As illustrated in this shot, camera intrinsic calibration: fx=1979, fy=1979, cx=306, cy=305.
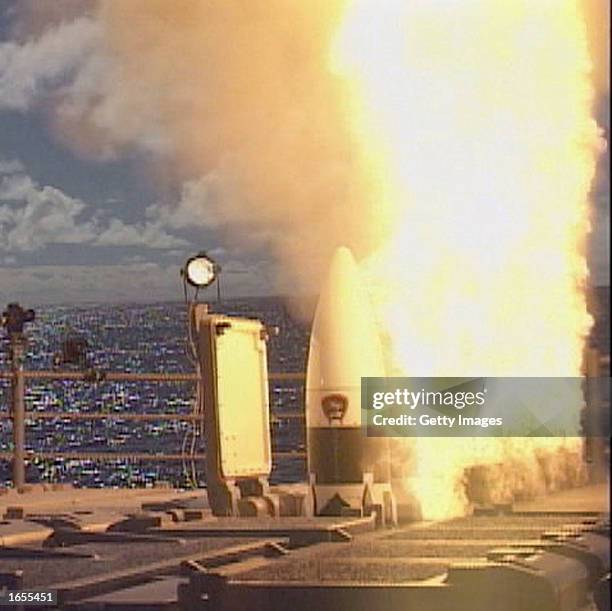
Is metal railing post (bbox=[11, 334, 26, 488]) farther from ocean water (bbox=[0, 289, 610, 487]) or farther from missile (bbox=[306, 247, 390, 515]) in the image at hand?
missile (bbox=[306, 247, 390, 515])

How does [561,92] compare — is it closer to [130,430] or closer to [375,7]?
[375,7]

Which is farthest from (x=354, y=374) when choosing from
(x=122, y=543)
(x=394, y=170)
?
(x=122, y=543)

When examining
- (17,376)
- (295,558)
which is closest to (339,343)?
(17,376)

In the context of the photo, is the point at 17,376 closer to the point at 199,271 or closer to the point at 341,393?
the point at 199,271

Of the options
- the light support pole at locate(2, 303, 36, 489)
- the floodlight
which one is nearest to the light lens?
the floodlight

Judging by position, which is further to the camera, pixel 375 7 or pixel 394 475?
pixel 375 7
